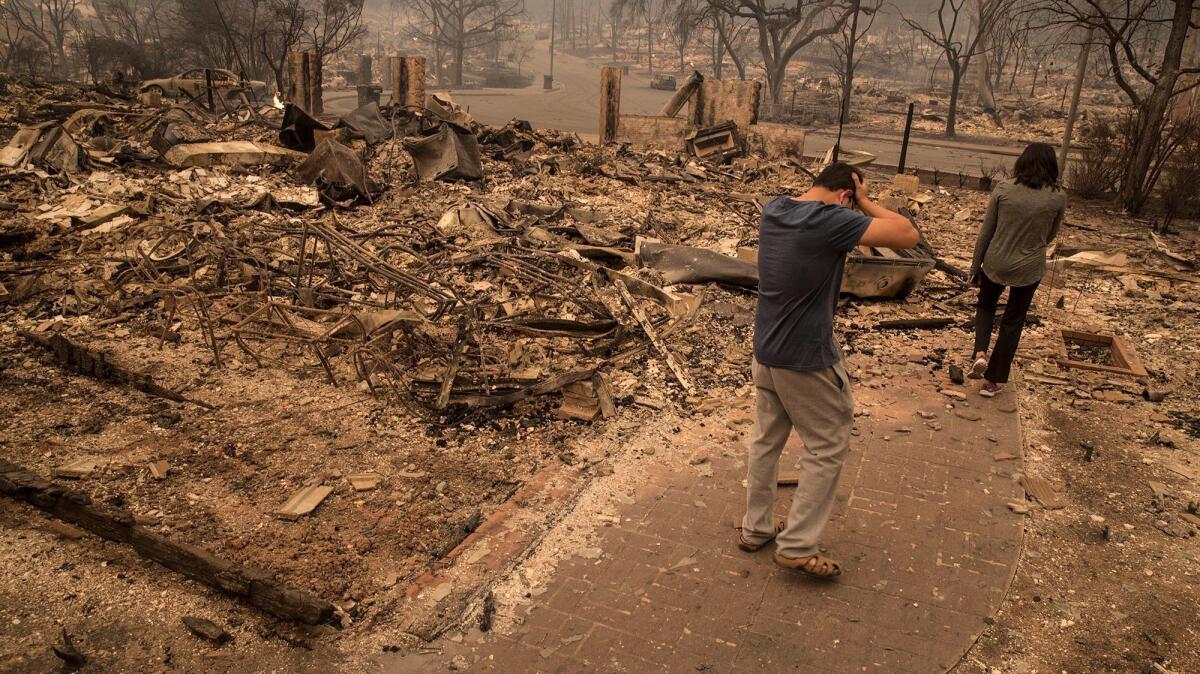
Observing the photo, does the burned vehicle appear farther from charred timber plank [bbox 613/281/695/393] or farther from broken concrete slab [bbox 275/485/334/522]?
broken concrete slab [bbox 275/485/334/522]

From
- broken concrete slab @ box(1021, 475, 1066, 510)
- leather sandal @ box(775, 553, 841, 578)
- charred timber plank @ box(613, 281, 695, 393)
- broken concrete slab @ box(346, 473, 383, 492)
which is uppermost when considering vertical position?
charred timber plank @ box(613, 281, 695, 393)

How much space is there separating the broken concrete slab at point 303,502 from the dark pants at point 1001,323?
4.41 meters

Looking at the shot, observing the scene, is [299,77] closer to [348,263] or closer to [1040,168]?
[348,263]

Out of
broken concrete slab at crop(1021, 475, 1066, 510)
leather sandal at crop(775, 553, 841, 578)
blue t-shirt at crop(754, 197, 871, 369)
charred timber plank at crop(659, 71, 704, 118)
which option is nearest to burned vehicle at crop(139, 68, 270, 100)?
charred timber plank at crop(659, 71, 704, 118)

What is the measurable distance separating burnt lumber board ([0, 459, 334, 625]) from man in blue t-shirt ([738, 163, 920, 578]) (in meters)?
2.08

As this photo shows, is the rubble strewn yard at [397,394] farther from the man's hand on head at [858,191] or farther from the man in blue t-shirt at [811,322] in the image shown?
the man's hand on head at [858,191]

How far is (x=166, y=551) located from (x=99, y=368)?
271cm

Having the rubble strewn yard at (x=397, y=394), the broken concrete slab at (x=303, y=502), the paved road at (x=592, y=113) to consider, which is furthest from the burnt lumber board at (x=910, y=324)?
the paved road at (x=592, y=113)

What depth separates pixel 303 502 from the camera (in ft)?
14.0

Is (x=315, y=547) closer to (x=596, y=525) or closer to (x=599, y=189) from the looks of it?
(x=596, y=525)

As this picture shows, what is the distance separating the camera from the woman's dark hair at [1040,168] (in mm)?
5168

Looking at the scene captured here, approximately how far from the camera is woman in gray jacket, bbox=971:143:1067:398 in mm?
5176

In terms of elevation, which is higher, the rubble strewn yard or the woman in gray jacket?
the woman in gray jacket

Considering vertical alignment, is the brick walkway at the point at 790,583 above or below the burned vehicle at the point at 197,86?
below
